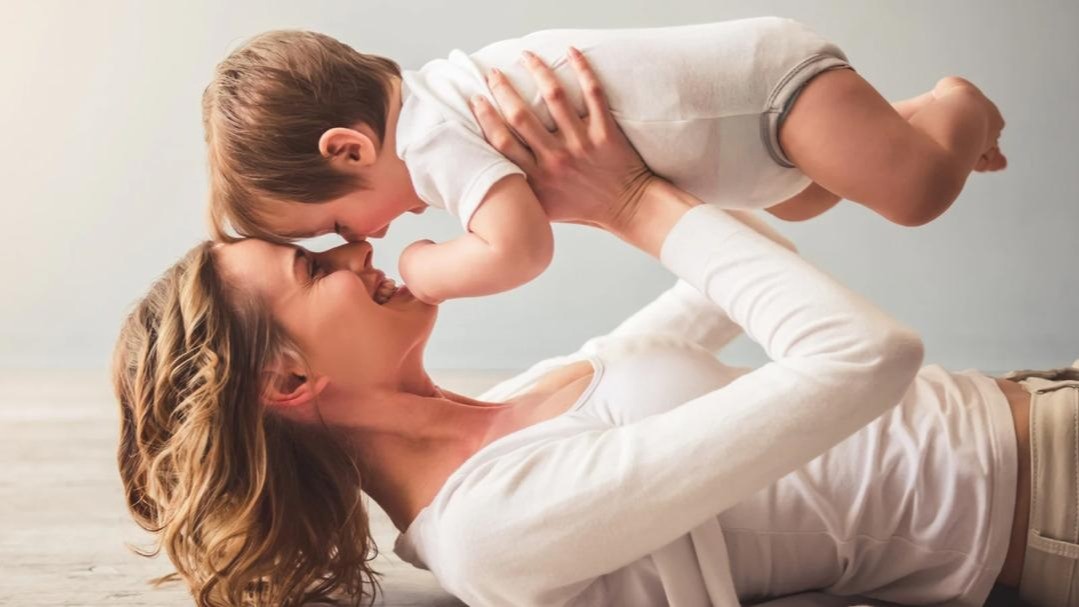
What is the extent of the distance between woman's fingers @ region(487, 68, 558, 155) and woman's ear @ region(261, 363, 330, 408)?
386mm

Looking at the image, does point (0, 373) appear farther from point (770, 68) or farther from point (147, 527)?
point (770, 68)

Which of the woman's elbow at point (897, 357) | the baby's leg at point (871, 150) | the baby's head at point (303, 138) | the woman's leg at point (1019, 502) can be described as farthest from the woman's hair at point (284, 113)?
the woman's leg at point (1019, 502)

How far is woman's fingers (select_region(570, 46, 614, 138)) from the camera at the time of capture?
1.31 metres

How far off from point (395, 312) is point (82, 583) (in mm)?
662

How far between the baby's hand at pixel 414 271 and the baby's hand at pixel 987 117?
2.25 ft

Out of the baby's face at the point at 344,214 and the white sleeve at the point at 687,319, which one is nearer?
the baby's face at the point at 344,214

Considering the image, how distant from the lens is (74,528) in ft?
6.16

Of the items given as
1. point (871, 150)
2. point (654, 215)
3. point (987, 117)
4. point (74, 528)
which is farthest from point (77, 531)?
point (987, 117)

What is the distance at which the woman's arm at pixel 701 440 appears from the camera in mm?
1137

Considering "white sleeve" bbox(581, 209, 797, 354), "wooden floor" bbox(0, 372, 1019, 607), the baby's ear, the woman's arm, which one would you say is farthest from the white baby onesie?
"wooden floor" bbox(0, 372, 1019, 607)

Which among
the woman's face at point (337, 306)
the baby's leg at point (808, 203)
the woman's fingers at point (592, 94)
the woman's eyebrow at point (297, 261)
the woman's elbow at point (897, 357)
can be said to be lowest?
the woman's face at point (337, 306)

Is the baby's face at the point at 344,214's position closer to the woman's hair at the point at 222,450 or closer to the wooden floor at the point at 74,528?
the woman's hair at the point at 222,450

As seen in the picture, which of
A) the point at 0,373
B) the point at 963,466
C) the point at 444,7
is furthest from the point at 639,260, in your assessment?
the point at 963,466

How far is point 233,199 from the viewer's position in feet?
4.56
